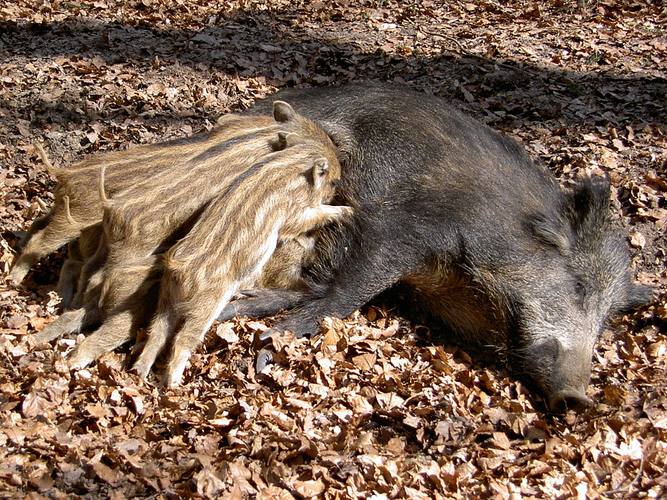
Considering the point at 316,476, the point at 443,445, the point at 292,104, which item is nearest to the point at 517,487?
the point at 443,445

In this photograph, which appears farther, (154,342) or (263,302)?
(263,302)

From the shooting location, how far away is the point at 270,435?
3971 millimetres

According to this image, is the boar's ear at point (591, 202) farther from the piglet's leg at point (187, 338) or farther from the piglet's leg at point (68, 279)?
the piglet's leg at point (68, 279)

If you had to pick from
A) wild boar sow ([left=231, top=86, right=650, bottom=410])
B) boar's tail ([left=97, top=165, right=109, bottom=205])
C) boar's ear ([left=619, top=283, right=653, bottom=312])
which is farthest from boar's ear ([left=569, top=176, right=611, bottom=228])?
boar's tail ([left=97, top=165, right=109, bottom=205])

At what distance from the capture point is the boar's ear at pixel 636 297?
5.09 meters

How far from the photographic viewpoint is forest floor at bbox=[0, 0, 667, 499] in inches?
149

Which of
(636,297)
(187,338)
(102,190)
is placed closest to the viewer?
(187,338)

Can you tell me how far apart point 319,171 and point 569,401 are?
6.74 feet

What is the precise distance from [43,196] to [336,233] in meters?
2.44

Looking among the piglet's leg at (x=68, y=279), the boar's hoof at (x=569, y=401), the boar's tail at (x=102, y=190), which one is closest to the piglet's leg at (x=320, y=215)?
the boar's tail at (x=102, y=190)

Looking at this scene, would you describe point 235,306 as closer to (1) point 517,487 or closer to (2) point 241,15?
(1) point 517,487

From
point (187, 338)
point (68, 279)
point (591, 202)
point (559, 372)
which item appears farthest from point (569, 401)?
point (68, 279)

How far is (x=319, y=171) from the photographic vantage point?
15.8 ft

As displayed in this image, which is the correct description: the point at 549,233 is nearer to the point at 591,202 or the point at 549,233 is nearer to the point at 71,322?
the point at 591,202
